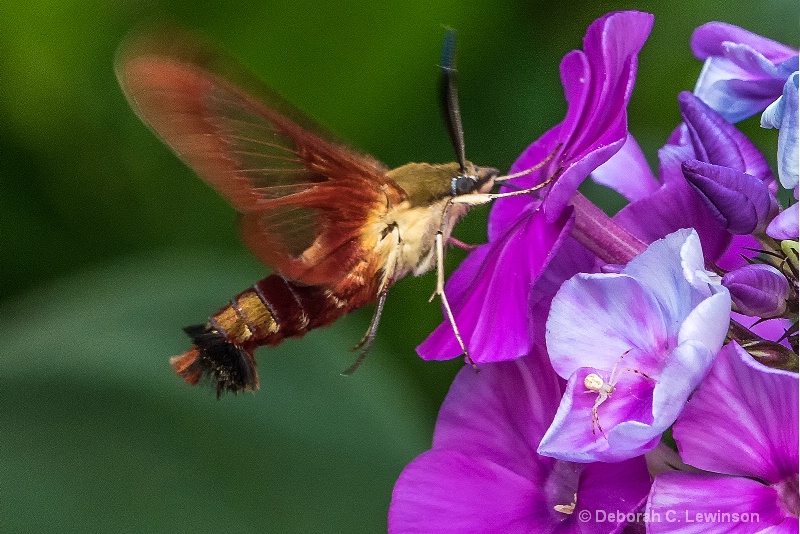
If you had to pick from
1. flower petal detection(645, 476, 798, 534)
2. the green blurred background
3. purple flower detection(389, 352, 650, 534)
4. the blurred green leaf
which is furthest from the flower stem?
the blurred green leaf

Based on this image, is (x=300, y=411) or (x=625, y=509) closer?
(x=625, y=509)

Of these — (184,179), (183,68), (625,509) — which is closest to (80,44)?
(184,179)

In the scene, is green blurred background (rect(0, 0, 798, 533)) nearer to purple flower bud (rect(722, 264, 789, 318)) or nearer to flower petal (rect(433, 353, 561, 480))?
flower petal (rect(433, 353, 561, 480))

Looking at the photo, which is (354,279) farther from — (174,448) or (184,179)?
(184,179)

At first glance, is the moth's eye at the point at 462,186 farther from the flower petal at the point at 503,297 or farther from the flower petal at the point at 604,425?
the flower petal at the point at 604,425

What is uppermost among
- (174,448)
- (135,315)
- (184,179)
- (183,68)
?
(183,68)

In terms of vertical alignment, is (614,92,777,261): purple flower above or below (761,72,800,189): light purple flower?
below

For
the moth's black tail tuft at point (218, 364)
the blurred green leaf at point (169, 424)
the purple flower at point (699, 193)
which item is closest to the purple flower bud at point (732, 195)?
the purple flower at point (699, 193)
